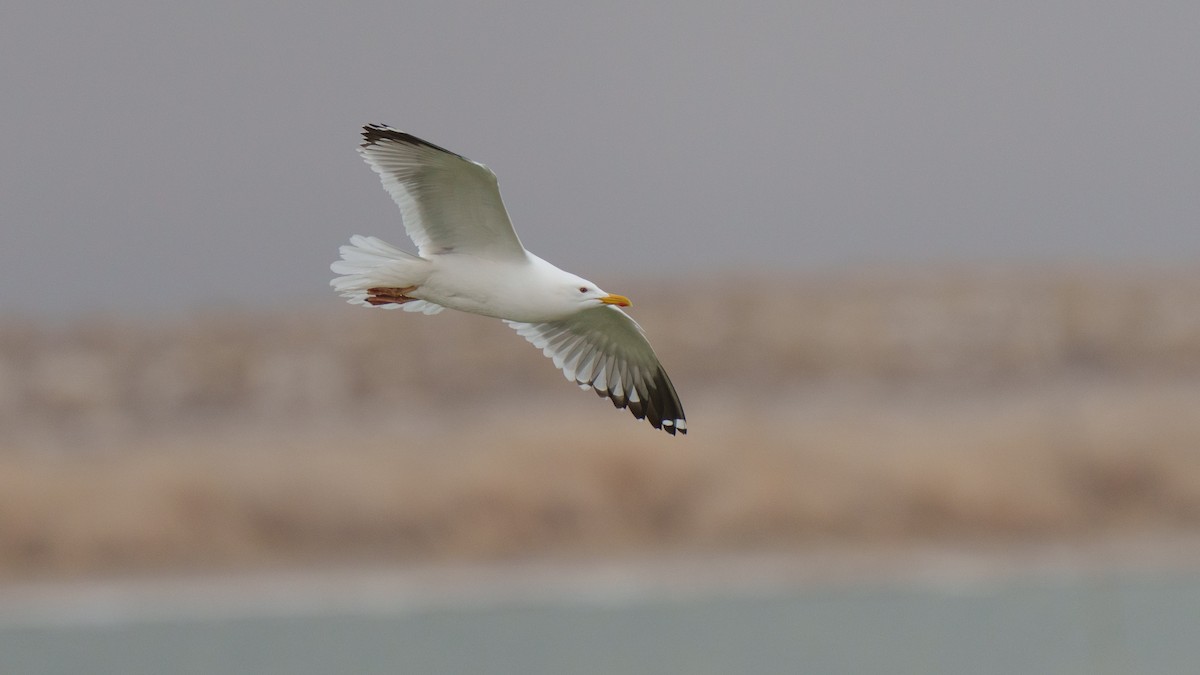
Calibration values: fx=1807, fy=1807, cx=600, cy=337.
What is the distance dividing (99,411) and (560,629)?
531 cm

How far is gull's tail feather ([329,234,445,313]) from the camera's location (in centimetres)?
478

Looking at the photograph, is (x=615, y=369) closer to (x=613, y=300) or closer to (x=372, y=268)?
(x=613, y=300)

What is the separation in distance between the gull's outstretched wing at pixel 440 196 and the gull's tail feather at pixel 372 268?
74 mm

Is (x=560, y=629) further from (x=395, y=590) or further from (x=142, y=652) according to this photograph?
(x=142, y=652)

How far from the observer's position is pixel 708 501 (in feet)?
45.2

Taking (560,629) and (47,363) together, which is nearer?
(560,629)

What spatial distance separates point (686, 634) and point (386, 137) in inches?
329

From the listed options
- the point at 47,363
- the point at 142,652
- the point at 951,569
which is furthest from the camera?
the point at 47,363

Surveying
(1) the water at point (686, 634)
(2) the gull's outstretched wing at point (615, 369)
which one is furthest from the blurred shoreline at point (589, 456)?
(2) the gull's outstretched wing at point (615, 369)

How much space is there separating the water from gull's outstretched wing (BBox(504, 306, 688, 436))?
20.1 ft

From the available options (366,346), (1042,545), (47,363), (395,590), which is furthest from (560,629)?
(47,363)

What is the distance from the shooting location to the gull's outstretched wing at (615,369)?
552 centimetres

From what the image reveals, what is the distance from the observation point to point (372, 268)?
478cm

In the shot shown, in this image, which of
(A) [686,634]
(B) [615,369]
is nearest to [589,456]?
(A) [686,634]
